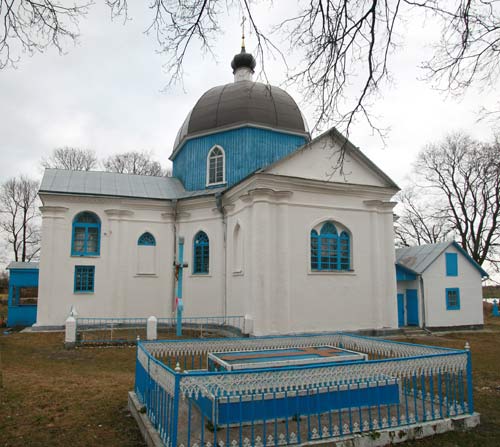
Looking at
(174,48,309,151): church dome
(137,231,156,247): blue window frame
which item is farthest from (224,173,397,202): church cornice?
(174,48,309,151): church dome

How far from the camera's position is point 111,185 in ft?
58.4

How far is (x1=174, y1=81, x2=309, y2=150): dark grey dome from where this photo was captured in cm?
1752

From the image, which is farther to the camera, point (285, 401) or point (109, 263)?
point (109, 263)

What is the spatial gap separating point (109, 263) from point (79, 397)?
9987mm

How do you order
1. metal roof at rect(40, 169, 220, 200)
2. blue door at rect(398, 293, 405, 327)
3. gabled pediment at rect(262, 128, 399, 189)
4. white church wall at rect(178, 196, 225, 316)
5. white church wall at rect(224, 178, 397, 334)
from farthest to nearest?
blue door at rect(398, 293, 405, 327) → metal roof at rect(40, 169, 220, 200) → white church wall at rect(178, 196, 225, 316) → gabled pediment at rect(262, 128, 399, 189) → white church wall at rect(224, 178, 397, 334)

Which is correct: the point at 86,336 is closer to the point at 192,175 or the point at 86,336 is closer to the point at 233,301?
the point at 233,301

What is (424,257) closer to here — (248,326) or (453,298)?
(453,298)

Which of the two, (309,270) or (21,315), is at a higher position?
(309,270)

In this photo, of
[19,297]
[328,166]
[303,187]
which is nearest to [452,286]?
[328,166]

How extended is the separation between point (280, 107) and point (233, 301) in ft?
27.9

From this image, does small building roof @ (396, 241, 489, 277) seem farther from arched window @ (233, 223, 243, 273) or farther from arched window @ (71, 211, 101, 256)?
arched window @ (71, 211, 101, 256)

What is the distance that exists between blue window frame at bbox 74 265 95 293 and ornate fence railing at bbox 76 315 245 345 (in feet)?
3.90

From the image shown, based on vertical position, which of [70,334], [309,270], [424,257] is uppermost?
[424,257]

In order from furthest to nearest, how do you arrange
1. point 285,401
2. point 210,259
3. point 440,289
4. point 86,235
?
point 440,289 < point 86,235 < point 210,259 < point 285,401
